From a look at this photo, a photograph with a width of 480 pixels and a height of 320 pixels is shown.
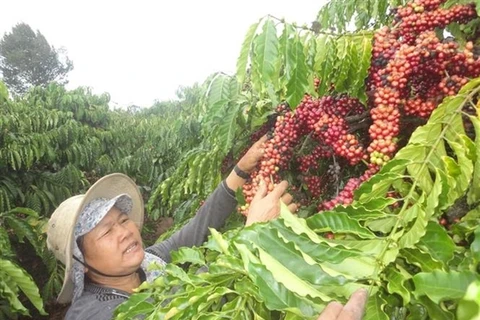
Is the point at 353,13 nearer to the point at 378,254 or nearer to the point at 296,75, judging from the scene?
the point at 296,75

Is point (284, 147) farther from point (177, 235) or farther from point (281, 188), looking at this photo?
point (177, 235)

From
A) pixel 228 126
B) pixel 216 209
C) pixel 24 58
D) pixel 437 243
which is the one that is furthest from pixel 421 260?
pixel 24 58

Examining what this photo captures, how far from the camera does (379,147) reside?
1.07m

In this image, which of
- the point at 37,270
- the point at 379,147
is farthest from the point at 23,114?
the point at 379,147

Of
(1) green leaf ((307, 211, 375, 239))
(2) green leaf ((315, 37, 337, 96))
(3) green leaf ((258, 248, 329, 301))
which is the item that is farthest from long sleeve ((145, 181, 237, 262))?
(3) green leaf ((258, 248, 329, 301))

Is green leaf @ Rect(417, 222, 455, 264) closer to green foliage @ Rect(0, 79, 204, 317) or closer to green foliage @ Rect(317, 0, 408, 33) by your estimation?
green foliage @ Rect(317, 0, 408, 33)

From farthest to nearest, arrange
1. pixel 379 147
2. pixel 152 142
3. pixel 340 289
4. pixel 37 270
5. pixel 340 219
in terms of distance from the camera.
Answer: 1. pixel 152 142
2. pixel 37 270
3. pixel 379 147
4. pixel 340 219
5. pixel 340 289

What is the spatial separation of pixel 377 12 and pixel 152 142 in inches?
299

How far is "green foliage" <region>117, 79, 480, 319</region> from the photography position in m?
0.69

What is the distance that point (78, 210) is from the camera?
1.92 metres

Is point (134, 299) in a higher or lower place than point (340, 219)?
lower

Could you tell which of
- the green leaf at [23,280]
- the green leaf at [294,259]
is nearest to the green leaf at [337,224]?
the green leaf at [294,259]

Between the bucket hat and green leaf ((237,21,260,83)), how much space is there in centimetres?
101

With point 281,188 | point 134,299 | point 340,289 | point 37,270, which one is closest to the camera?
point 340,289
